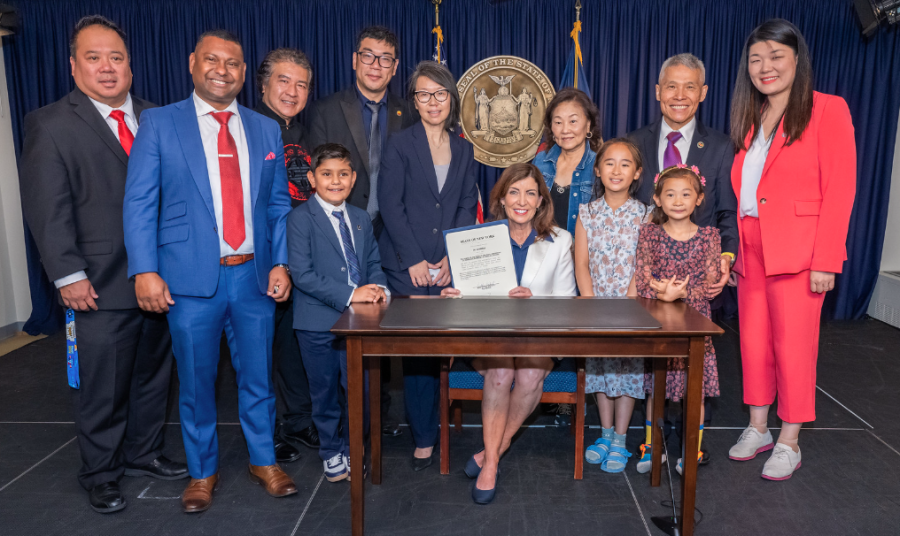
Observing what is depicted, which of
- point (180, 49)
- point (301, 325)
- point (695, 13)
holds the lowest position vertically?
point (301, 325)

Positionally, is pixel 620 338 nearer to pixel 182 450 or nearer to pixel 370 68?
pixel 370 68

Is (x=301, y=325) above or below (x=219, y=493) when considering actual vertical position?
above

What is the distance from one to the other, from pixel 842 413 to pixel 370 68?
3.12m

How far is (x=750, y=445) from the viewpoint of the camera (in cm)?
280

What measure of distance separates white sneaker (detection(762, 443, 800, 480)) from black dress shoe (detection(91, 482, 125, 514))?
265cm

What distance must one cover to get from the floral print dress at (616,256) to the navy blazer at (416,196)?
0.61 m

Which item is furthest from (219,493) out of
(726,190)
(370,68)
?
(726,190)

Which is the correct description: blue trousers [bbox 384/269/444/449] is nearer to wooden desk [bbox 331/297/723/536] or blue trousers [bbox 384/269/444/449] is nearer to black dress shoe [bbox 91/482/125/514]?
wooden desk [bbox 331/297/723/536]

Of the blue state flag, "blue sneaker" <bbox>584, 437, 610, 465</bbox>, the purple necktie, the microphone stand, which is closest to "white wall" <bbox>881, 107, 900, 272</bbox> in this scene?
the blue state flag

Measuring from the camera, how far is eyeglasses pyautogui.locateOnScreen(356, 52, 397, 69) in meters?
2.85

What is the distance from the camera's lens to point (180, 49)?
5.50 metres

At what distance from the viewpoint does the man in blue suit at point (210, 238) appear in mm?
2170

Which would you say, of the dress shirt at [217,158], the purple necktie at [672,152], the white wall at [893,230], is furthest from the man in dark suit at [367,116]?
the white wall at [893,230]

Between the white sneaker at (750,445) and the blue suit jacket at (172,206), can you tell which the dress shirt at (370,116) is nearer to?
the blue suit jacket at (172,206)
